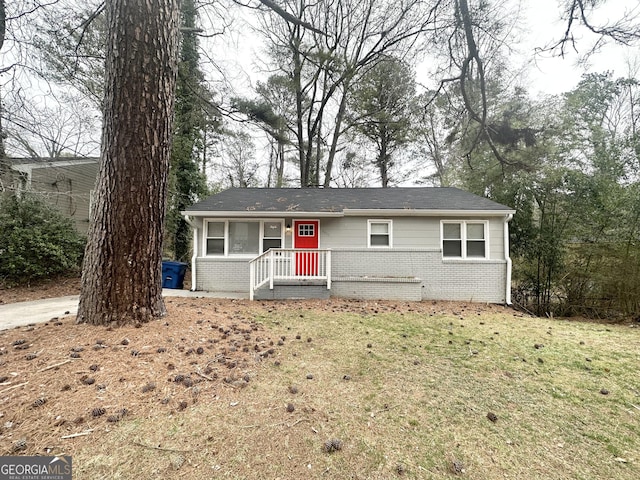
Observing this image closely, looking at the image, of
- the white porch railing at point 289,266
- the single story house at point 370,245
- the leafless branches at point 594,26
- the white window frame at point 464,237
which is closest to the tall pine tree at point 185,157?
the single story house at point 370,245

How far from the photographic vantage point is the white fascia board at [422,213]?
7902 millimetres

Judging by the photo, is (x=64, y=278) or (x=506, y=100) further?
(x=506, y=100)

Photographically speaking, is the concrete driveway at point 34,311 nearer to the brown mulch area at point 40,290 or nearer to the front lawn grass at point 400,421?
the brown mulch area at point 40,290

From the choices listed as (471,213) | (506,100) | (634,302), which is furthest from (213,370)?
(506,100)

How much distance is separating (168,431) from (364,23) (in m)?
16.4

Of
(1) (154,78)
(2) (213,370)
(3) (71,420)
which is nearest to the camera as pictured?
(3) (71,420)

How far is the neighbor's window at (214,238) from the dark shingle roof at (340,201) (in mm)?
632

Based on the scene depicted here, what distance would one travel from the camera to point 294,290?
7.36 meters

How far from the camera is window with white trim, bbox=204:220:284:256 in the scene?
8492 mm

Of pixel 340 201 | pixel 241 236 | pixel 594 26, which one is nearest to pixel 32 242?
pixel 241 236

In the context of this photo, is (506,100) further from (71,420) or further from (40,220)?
(40,220)

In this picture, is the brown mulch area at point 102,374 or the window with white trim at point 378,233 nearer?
the brown mulch area at point 102,374

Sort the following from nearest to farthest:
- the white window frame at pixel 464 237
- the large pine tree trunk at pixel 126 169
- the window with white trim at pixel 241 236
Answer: the large pine tree trunk at pixel 126 169, the white window frame at pixel 464 237, the window with white trim at pixel 241 236

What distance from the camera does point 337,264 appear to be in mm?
8227
